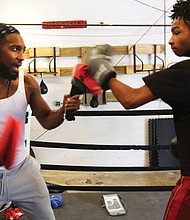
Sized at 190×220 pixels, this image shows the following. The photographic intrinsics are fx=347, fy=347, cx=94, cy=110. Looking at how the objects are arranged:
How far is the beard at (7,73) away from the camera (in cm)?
172

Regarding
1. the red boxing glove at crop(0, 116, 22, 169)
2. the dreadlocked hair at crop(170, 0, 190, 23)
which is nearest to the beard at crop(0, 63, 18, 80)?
the red boxing glove at crop(0, 116, 22, 169)

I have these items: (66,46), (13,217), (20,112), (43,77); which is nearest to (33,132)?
(43,77)

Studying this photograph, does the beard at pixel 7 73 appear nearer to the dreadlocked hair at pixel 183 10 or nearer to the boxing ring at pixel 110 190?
the dreadlocked hair at pixel 183 10

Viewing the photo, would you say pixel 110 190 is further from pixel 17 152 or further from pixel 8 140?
pixel 8 140

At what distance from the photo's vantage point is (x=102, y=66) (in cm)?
151

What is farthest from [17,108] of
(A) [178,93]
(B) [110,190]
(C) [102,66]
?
(B) [110,190]

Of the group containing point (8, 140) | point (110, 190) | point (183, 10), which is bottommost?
point (110, 190)

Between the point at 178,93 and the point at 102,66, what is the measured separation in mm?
378

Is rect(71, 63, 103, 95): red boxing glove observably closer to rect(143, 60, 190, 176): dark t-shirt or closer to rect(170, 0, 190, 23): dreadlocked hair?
rect(143, 60, 190, 176): dark t-shirt

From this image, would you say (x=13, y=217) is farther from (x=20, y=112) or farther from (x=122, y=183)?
(x=122, y=183)

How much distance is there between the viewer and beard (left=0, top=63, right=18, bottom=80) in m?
1.72

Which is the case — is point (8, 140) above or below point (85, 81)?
below

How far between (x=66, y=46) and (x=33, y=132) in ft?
3.89

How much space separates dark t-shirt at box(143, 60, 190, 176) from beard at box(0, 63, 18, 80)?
28.5 inches
